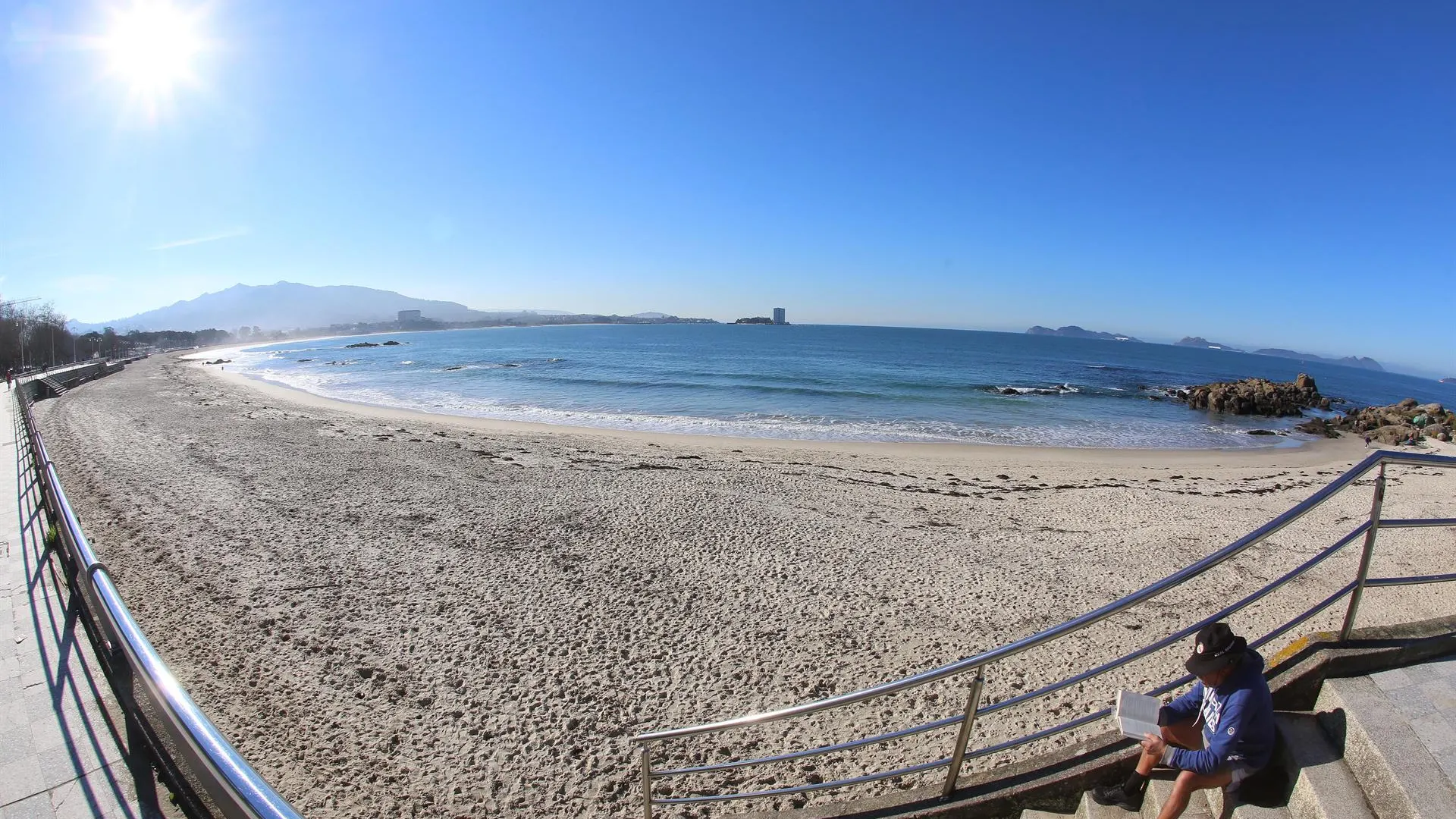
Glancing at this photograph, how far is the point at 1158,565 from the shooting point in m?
8.92

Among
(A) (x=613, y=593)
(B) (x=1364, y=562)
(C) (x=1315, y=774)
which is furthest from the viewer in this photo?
(A) (x=613, y=593)

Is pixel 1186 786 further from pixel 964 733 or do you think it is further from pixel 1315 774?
pixel 964 733

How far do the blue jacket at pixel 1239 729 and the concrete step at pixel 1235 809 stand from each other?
0.48 feet

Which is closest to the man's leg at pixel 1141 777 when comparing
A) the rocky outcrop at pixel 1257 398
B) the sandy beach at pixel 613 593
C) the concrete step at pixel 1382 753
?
the concrete step at pixel 1382 753

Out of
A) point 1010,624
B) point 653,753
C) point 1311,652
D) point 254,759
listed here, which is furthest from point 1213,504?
point 254,759

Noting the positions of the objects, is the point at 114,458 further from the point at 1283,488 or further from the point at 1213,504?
the point at 1283,488

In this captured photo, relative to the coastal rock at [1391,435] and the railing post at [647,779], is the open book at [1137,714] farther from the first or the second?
the coastal rock at [1391,435]

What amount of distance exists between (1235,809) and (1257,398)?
4107cm

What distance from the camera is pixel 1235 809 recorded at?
268cm

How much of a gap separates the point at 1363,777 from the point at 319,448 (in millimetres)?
20124

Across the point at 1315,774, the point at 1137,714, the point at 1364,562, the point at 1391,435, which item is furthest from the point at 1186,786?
the point at 1391,435

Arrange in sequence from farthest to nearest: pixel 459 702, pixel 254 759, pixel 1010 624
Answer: pixel 1010 624
pixel 459 702
pixel 254 759

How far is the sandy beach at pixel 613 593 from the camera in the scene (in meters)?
5.20

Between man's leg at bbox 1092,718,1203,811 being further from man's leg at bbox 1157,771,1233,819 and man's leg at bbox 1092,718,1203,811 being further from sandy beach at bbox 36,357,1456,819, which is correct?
sandy beach at bbox 36,357,1456,819
